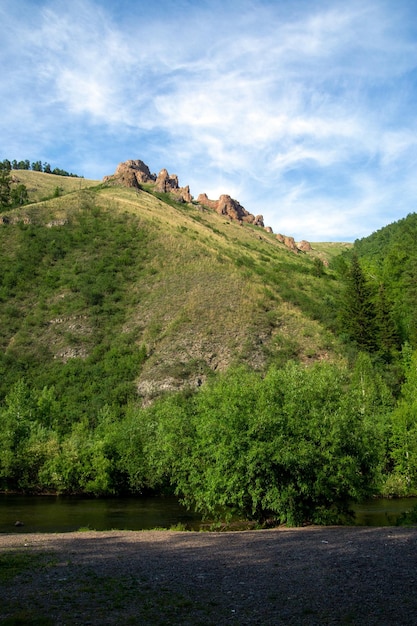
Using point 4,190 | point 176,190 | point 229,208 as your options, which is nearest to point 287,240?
point 229,208

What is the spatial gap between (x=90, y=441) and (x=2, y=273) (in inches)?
1655

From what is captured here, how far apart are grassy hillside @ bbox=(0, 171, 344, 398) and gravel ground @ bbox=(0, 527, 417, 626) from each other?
40.8 meters

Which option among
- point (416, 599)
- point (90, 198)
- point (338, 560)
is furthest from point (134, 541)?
point (90, 198)

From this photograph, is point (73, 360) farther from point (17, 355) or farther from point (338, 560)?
point (338, 560)

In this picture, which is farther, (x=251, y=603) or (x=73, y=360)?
Result: (x=73, y=360)

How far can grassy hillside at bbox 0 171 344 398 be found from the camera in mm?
61688

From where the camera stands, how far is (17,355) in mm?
65250

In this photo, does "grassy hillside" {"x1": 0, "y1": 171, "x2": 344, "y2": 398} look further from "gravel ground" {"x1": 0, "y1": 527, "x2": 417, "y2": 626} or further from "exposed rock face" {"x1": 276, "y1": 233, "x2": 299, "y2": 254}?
"exposed rock face" {"x1": 276, "y1": 233, "x2": 299, "y2": 254}

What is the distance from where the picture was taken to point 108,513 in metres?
34.2

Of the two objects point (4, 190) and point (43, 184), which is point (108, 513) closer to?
point (4, 190)

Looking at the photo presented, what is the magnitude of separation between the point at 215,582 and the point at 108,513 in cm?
2514

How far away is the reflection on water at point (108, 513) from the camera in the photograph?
28234 mm

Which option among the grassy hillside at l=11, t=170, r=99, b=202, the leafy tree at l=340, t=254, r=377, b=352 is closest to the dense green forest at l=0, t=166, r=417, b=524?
the leafy tree at l=340, t=254, r=377, b=352

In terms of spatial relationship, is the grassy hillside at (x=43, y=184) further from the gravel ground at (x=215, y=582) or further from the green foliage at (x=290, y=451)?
the gravel ground at (x=215, y=582)
